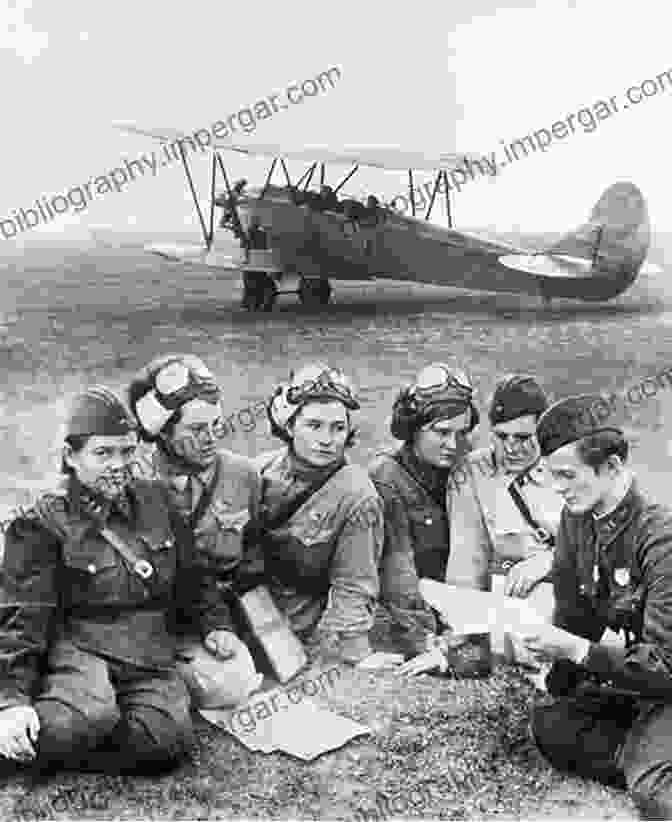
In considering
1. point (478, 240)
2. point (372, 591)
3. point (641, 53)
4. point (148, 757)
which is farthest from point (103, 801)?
point (641, 53)

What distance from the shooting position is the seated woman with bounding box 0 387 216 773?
2.88m

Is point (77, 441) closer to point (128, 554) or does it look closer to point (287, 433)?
point (128, 554)

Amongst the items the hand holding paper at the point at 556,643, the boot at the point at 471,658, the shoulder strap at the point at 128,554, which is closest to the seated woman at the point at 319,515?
the boot at the point at 471,658

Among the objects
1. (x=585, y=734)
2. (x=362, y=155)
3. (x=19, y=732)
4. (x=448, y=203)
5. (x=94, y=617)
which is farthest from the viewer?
(x=448, y=203)

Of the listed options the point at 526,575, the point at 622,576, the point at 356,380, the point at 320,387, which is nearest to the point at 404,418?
the point at 356,380

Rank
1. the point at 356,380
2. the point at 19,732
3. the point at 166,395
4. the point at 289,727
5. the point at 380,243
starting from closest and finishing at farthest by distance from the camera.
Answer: the point at 19,732 → the point at 289,727 → the point at 166,395 → the point at 356,380 → the point at 380,243

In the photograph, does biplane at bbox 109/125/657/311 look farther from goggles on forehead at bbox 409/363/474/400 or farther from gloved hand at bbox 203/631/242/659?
gloved hand at bbox 203/631/242/659

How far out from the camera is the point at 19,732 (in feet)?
9.11

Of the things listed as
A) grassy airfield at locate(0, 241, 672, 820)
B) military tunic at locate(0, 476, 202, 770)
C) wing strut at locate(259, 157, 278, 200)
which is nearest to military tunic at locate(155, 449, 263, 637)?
military tunic at locate(0, 476, 202, 770)

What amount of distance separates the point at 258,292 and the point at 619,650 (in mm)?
2510

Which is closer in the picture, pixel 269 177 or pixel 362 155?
pixel 362 155

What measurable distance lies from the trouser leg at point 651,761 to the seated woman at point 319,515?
1028 mm

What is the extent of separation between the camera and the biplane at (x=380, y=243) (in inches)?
175

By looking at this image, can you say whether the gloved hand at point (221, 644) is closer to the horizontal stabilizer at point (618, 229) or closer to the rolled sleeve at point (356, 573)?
the rolled sleeve at point (356, 573)
